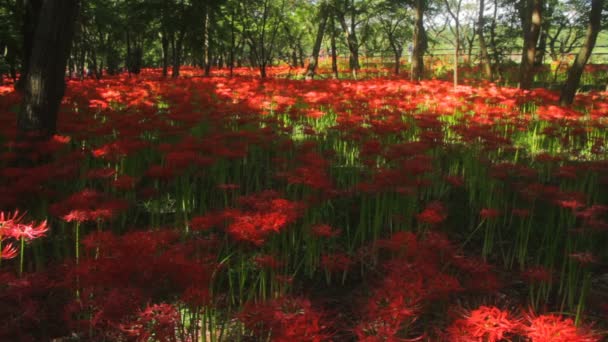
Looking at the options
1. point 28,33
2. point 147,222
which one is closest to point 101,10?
point 28,33

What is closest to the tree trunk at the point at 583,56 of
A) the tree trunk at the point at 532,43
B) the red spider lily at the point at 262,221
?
the tree trunk at the point at 532,43

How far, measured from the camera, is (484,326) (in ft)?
5.08

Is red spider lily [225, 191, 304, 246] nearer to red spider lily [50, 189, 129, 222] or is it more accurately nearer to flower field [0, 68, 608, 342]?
flower field [0, 68, 608, 342]

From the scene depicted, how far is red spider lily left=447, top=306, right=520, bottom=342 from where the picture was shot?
59.6 inches

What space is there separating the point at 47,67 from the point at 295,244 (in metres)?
2.93

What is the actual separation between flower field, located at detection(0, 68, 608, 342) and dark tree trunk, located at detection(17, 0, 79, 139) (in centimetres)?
27

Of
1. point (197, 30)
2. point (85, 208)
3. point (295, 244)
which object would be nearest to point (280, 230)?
point (295, 244)

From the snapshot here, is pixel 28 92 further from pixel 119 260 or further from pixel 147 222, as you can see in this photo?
pixel 119 260

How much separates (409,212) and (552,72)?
60.5 feet

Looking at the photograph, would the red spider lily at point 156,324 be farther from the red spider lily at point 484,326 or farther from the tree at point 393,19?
the tree at point 393,19

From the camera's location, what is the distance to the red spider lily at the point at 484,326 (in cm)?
151

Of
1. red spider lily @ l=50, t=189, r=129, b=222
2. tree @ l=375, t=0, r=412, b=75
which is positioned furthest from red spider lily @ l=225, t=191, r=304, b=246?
tree @ l=375, t=0, r=412, b=75

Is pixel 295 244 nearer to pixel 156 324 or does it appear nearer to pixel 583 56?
pixel 156 324

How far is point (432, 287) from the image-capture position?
191 centimetres
